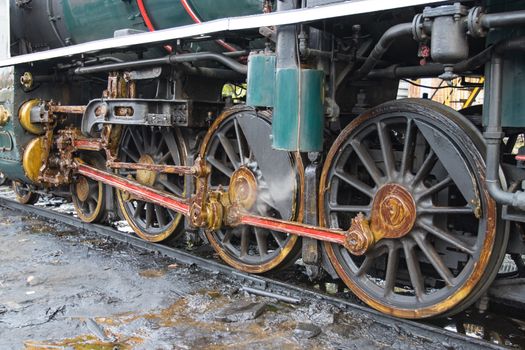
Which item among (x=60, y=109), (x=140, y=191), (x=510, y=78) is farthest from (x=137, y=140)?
(x=510, y=78)

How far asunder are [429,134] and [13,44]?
222 inches

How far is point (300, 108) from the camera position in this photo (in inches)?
133

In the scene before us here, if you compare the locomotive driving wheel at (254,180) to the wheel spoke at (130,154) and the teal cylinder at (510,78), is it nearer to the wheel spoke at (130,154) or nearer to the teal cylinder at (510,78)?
the wheel spoke at (130,154)

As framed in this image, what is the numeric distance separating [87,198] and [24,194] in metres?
1.59

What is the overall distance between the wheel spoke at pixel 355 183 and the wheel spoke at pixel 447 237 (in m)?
0.40

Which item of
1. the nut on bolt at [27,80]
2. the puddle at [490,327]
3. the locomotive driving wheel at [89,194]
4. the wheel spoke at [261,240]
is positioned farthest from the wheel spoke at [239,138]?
the nut on bolt at [27,80]

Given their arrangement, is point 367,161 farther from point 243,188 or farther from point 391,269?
point 243,188

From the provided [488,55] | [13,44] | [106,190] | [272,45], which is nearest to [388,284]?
[488,55]

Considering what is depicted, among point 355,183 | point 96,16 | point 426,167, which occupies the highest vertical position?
point 96,16

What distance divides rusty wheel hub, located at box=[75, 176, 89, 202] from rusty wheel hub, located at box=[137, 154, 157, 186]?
101 cm

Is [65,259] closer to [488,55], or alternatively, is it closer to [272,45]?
[272,45]

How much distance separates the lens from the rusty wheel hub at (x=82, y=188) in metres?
6.09

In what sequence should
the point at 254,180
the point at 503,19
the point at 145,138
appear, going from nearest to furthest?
the point at 503,19
the point at 254,180
the point at 145,138

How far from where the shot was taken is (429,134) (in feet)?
10.3
